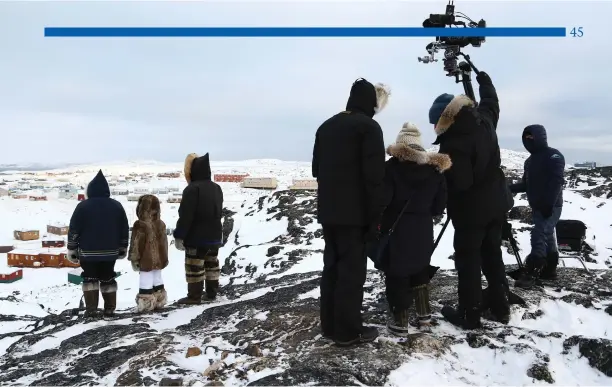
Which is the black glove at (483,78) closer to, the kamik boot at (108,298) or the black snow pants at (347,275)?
the black snow pants at (347,275)

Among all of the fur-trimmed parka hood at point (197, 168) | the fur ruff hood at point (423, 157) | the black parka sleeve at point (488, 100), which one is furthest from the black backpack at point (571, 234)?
the fur-trimmed parka hood at point (197, 168)

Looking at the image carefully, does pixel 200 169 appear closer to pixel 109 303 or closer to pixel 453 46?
pixel 109 303

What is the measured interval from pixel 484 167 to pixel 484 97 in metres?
0.96

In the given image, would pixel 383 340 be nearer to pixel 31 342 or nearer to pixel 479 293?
pixel 479 293

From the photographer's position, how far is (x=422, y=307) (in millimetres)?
4453

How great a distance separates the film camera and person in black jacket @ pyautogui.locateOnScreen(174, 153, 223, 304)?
3796 mm

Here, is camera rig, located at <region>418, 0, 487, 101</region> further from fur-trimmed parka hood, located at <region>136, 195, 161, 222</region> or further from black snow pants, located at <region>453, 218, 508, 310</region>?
fur-trimmed parka hood, located at <region>136, 195, 161, 222</region>

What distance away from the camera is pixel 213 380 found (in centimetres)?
350

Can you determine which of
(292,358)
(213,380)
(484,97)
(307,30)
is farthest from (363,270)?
(307,30)

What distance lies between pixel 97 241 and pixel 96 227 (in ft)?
0.69

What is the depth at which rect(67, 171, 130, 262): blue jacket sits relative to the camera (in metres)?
6.05

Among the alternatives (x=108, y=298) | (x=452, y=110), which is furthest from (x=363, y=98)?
(x=108, y=298)

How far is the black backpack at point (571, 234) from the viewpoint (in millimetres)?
6955

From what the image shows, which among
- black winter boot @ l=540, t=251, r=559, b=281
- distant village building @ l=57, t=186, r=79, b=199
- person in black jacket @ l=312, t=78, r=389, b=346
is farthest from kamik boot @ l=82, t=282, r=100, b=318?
distant village building @ l=57, t=186, r=79, b=199
